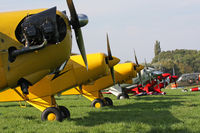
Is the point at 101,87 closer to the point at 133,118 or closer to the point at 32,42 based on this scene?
the point at 133,118

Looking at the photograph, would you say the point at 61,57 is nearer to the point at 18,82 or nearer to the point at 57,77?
the point at 18,82

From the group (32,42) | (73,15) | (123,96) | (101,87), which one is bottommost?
(123,96)

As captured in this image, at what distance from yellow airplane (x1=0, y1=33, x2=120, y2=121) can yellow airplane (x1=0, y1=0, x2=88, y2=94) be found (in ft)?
9.95

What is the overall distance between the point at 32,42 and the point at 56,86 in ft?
14.4

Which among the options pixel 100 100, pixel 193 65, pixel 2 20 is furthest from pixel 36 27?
pixel 193 65

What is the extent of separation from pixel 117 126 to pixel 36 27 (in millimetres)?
3955

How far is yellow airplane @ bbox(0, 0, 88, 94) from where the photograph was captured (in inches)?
223

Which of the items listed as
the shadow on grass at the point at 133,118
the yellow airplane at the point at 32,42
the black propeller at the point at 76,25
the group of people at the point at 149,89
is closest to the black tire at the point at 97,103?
the shadow on grass at the point at 133,118

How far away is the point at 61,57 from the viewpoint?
6.29 m

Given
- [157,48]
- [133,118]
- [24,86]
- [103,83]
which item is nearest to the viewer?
[24,86]

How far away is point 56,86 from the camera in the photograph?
32.7ft

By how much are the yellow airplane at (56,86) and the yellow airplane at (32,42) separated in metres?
3.03

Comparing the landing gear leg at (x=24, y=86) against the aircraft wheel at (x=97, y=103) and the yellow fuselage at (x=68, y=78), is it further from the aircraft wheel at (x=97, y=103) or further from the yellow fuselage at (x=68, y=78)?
the aircraft wheel at (x=97, y=103)

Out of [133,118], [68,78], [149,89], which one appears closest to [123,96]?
[149,89]
